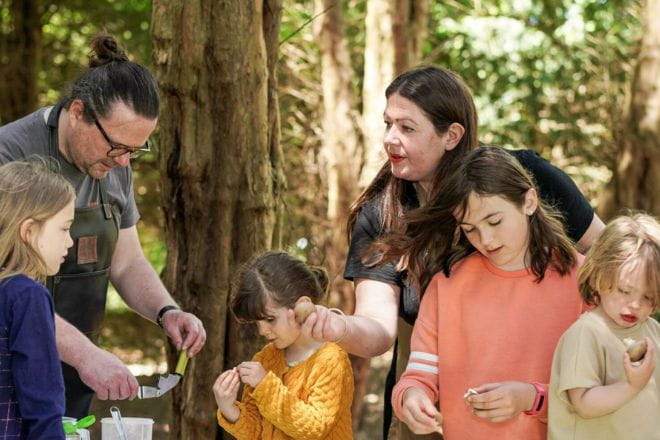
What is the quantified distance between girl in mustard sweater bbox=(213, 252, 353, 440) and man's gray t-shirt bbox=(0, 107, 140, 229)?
670mm

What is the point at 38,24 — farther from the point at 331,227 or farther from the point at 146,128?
the point at 146,128

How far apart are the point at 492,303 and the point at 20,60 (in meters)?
8.32

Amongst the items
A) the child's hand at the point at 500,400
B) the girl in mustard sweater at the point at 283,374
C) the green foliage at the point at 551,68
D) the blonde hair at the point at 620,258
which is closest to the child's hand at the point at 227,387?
the girl in mustard sweater at the point at 283,374

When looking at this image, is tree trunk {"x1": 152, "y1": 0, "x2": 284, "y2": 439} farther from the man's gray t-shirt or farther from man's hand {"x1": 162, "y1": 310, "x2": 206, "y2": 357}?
man's hand {"x1": 162, "y1": 310, "x2": 206, "y2": 357}

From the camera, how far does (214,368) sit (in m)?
4.42

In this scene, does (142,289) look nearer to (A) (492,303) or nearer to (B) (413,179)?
(B) (413,179)

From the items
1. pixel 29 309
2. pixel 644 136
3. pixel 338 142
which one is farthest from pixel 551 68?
pixel 29 309

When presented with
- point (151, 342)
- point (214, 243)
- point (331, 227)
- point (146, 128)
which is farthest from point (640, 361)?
point (151, 342)

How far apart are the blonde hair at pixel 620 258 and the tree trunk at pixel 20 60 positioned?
26.8ft

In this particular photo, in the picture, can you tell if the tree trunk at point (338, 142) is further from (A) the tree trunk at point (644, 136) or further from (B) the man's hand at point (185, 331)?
(B) the man's hand at point (185, 331)

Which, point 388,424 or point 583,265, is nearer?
point 583,265

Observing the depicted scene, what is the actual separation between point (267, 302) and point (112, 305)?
11983 millimetres

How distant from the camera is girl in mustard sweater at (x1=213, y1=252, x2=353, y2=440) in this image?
3256 mm

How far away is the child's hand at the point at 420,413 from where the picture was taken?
9.40ft
